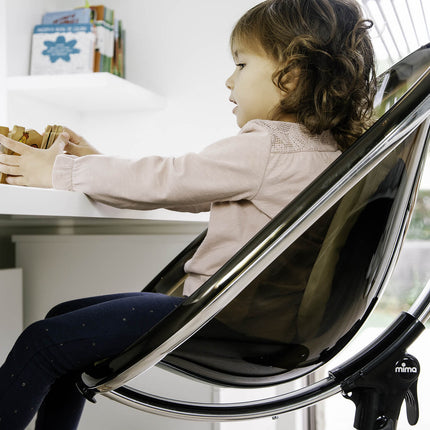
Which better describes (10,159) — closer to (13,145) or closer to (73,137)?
(13,145)

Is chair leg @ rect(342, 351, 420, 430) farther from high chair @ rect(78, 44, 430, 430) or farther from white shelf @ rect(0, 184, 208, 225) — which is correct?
white shelf @ rect(0, 184, 208, 225)

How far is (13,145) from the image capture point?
3.15 feet

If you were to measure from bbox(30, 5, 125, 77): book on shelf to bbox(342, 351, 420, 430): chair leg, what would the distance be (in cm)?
197

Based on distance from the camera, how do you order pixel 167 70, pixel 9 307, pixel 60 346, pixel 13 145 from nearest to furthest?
pixel 60 346
pixel 13 145
pixel 9 307
pixel 167 70

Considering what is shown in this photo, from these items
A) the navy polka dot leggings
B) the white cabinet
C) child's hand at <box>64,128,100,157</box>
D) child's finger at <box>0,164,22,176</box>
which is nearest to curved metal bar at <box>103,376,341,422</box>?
the navy polka dot leggings

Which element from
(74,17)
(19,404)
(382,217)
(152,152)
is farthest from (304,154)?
(74,17)

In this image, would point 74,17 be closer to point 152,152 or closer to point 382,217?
point 152,152

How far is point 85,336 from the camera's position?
738 mm

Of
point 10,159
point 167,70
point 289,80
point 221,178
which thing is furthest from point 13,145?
point 167,70

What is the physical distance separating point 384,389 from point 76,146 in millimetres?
686

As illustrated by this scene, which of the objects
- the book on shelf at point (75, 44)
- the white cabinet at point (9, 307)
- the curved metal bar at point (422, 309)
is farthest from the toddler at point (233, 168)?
the book on shelf at point (75, 44)

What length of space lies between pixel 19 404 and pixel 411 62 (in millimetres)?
764

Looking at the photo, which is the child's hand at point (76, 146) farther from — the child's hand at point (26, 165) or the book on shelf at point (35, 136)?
the child's hand at point (26, 165)

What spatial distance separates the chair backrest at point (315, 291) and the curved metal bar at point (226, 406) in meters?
0.07
